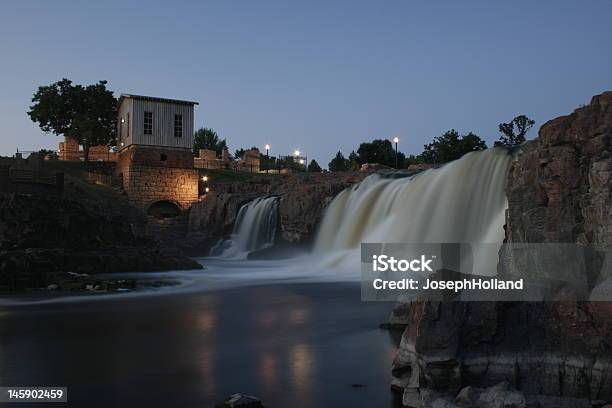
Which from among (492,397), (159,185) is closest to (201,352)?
(492,397)

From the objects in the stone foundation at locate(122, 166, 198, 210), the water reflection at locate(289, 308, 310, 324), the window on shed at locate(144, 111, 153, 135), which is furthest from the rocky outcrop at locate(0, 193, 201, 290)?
the window on shed at locate(144, 111, 153, 135)

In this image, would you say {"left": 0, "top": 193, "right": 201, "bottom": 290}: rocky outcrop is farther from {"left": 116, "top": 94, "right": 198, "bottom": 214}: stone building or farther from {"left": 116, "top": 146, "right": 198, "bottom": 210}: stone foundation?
{"left": 116, "top": 94, "right": 198, "bottom": 214}: stone building

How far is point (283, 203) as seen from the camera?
35.8 metres

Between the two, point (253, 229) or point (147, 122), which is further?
point (147, 122)

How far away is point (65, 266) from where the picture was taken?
2255cm

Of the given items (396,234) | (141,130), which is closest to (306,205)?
(396,234)

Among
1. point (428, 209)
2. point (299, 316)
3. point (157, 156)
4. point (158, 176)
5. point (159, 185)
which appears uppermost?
point (157, 156)

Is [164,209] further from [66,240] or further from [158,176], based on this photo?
[66,240]

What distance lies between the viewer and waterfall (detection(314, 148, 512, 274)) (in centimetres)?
2181

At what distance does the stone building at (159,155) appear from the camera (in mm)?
48000

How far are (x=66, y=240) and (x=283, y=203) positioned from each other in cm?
1417

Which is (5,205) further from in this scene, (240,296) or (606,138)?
(606,138)

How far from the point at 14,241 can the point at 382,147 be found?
49.5 metres

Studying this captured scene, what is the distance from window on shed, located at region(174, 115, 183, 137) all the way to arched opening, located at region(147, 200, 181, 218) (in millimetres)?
6276
